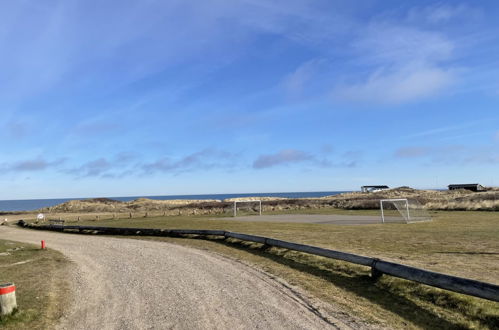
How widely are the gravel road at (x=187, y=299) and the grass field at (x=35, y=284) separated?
0.47 meters

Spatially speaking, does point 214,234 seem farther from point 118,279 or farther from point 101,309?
point 101,309

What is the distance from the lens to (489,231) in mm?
23250

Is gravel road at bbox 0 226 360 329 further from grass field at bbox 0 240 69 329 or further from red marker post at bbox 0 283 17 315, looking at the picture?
red marker post at bbox 0 283 17 315

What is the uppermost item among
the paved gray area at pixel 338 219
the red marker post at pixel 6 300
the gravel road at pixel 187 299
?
the paved gray area at pixel 338 219

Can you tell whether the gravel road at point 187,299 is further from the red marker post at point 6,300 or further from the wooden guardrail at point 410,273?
the wooden guardrail at point 410,273

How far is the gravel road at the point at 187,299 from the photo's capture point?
26.6ft

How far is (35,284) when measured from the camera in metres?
12.8

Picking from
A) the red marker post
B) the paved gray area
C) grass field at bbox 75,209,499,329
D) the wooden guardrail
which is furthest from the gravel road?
the paved gray area

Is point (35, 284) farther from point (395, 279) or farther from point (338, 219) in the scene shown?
point (338, 219)

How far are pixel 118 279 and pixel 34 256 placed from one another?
30.1ft

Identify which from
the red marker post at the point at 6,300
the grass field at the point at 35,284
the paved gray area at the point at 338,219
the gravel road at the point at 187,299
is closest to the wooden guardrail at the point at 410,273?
the gravel road at the point at 187,299

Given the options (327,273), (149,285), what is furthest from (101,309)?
(327,273)

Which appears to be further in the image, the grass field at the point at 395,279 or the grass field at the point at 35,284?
the grass field at the point at 35,284

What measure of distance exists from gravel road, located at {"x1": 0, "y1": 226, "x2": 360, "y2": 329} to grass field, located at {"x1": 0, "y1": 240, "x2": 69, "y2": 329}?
1.56ft
